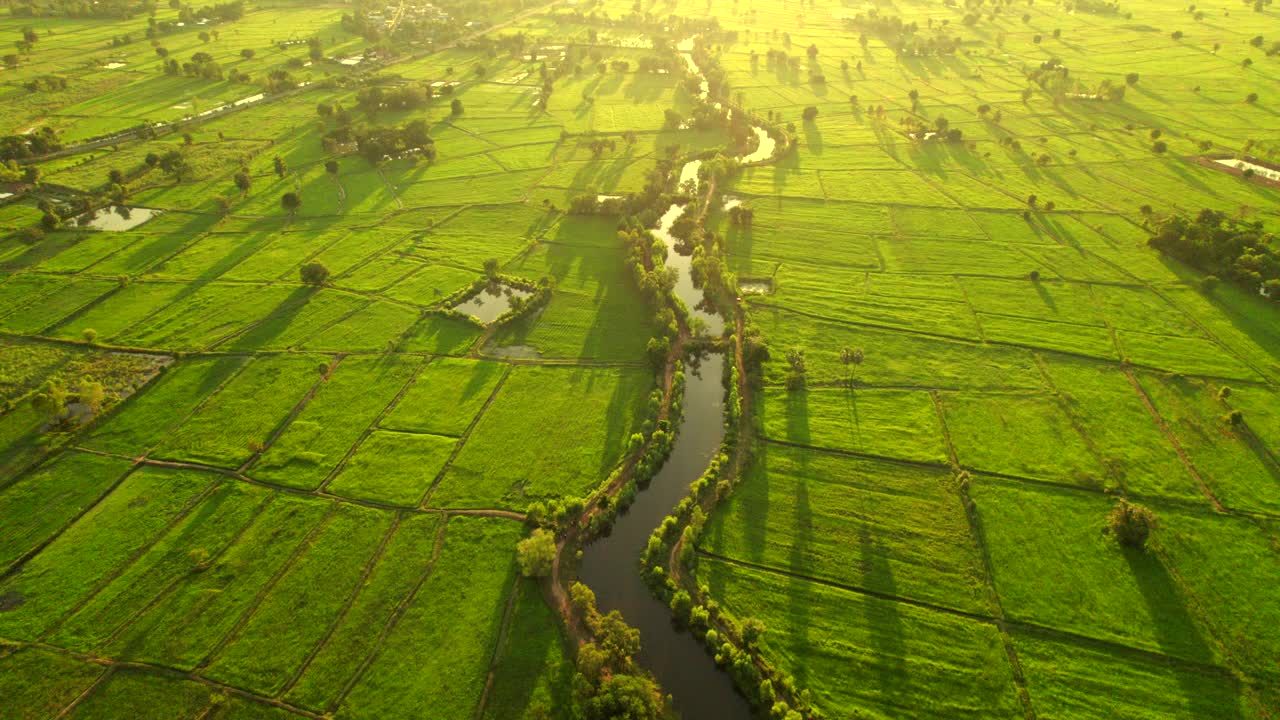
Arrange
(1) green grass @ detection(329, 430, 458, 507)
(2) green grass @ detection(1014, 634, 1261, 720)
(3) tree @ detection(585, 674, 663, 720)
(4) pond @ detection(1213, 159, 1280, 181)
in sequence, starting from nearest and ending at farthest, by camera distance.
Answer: (3) tree @ detection(585, 674, 663, 720), (2) green grass @ detection(1014, 634, 1261, 720), (1) green grass @ detection(329, 430, 458, 507), (4) pond @ detection(1213, 159, 1280, 181)

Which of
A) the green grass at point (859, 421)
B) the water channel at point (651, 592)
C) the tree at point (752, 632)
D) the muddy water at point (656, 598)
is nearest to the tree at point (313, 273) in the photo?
the water channel at point (651, 592)

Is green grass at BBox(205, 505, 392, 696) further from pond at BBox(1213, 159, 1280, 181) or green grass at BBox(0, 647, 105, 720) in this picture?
pond at BBox(1213, 159, 1280, 181)

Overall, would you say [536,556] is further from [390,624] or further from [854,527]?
[854,527]

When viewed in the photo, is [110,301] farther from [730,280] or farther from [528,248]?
[730,280]

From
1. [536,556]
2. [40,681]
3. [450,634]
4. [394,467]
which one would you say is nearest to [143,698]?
[40,681]

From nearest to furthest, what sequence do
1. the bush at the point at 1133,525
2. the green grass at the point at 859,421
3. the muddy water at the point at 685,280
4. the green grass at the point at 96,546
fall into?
the green grass at the point at 96,546
the bush at the point at 1133,525
the green grass at the point at 859,421
the muddy water at the point at 685,280

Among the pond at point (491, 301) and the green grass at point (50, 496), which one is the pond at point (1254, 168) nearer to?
the pond at point (491, 301)

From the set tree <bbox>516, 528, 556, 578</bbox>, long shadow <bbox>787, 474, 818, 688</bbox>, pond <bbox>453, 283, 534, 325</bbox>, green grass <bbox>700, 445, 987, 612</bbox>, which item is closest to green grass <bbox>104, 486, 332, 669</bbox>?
tree <bbox>516, 528, 556, 578</bbox>
